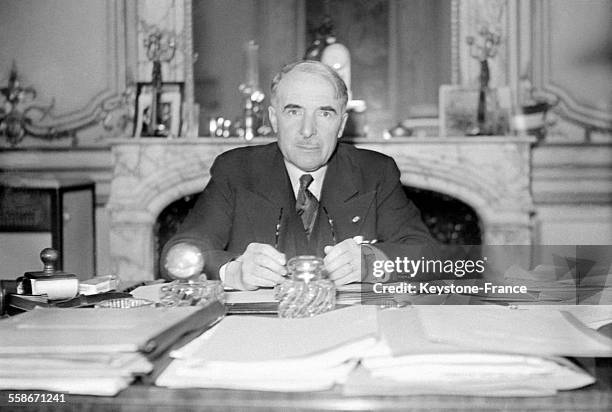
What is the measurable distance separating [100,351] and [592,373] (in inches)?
16.2

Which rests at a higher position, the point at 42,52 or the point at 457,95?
the point at 42,52

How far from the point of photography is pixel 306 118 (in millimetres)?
1779

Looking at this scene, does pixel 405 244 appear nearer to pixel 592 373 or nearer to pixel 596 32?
pixel 592 373

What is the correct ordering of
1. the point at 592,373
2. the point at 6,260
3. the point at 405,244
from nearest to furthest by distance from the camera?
the point at 592,373, the point at 405,244, the point at 6,260

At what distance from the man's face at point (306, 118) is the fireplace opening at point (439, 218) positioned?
49.7 inches

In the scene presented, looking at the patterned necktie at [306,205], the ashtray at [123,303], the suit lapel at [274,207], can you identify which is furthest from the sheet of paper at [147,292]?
the patterned necktie at [306,205]

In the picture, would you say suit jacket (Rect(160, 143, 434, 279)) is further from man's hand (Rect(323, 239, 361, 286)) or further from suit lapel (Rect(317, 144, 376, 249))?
man's hand (Rect(323, 239, 361, 286))

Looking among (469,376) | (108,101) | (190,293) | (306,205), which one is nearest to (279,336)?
(469,376)

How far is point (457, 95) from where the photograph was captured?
2.84 metres

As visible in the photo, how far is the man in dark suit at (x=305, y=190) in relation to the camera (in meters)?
1.67

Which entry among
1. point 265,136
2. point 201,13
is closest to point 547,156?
point 265,136

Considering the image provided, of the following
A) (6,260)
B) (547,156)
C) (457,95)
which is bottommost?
(6,260)

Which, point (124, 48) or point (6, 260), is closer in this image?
point (6, 260)

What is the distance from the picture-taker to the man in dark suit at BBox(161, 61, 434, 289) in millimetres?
1665
